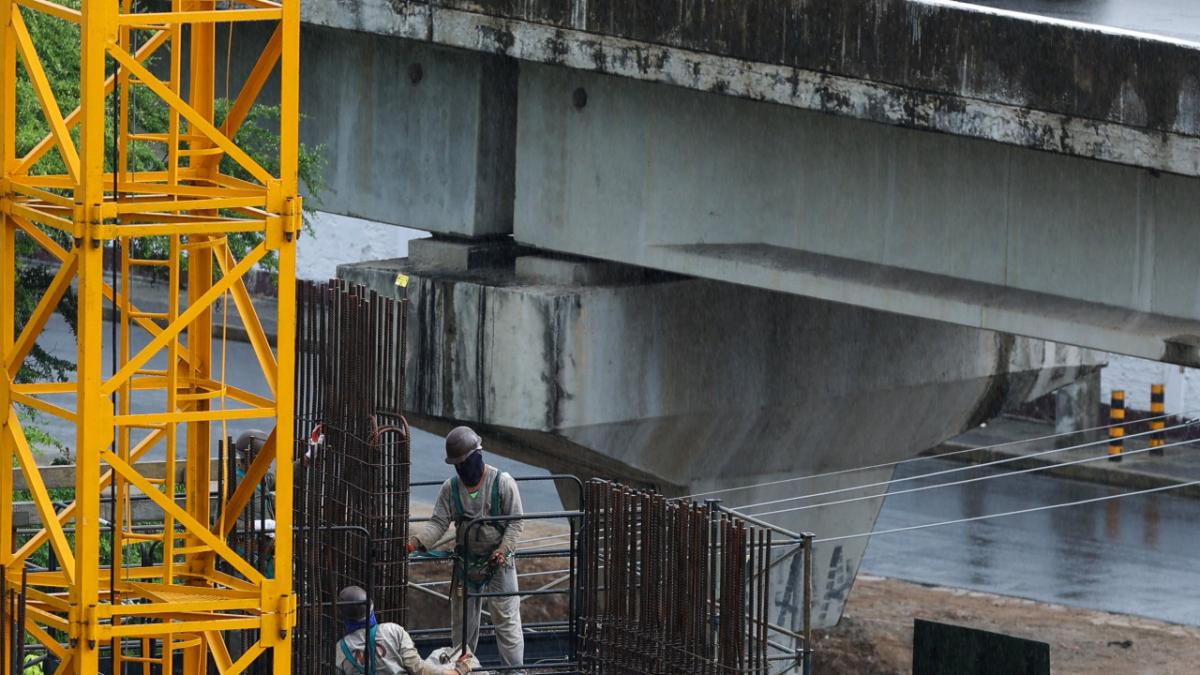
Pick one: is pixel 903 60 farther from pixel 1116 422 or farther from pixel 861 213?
pixel 1116 422

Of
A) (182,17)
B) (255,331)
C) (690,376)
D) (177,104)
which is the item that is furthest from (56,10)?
(690,376)

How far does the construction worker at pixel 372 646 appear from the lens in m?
12.3

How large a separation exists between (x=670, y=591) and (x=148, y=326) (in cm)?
371

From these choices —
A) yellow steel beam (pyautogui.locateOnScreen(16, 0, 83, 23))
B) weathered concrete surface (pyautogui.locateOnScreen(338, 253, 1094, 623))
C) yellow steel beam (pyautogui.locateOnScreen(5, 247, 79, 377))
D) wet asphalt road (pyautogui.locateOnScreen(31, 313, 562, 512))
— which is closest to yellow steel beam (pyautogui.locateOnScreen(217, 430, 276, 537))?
yellow steel beam (pyautogui.locateOnScreen(5, 247, 79, 377))

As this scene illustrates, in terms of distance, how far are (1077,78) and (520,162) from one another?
17.9ft

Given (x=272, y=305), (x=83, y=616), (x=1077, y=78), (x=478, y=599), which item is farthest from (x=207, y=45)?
(x=272, y=305)

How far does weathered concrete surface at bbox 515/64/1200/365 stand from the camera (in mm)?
14039

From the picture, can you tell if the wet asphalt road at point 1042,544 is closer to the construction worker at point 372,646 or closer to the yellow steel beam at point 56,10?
the construction worker at point 372,646

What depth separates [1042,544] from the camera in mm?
24688

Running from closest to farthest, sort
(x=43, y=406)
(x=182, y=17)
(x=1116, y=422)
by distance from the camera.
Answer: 1. (x=182, y=17)
2. (x=43, y=406)
3. (x=1116, y=422)

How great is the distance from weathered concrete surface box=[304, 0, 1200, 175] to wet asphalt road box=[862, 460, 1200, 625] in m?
9.14

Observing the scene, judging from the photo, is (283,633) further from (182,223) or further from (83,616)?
(182,223)

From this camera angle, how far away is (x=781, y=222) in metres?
15.9

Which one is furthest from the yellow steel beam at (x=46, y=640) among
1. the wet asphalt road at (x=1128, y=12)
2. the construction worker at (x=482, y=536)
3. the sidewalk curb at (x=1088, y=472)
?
the sidewalk curb at (x=1088, y=472)
